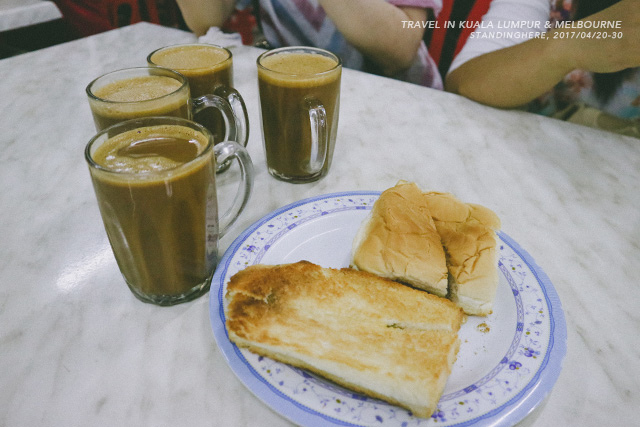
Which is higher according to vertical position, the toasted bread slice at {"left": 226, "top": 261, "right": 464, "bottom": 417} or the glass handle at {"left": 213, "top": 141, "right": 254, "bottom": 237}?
the glass handle at {"left": 213, "top": 141, "right": 254, "bottom": 237}

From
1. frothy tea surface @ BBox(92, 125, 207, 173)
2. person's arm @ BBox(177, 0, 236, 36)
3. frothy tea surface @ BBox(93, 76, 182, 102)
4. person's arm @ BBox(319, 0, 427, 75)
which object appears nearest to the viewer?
frothy tea surface @ BBox(92, 125, 207, 173)

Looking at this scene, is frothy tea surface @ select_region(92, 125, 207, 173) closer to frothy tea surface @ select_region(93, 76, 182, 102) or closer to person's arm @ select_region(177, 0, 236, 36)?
frothy tea surface @ select_region(93, 76, 182, 102)

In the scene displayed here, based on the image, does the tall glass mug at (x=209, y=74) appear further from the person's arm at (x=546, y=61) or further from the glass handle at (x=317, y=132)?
the person's arm at (x=546, y=61)

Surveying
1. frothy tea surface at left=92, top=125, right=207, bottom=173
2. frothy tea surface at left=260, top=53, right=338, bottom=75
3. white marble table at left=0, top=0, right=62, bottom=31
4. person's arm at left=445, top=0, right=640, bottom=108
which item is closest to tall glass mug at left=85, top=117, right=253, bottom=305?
frothy tea surface at left=92, top=125, right=207, bottom=173

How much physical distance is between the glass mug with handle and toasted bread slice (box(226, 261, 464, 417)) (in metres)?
0.41

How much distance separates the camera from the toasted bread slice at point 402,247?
851 mm

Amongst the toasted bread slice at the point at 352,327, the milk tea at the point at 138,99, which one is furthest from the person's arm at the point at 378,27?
the toasted bread slice at the point at 352,327

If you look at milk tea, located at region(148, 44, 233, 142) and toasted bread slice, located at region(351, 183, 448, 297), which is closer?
toasted bread slice, located at region(351, 183, 448, 297)

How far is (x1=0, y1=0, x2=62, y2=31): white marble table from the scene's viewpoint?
9.54 feet

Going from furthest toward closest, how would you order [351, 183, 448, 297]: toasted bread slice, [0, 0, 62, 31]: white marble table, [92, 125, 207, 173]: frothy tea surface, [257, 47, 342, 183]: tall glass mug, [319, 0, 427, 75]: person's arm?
[0, 0, 62, 31]: white marble table
[319, 0, 427, 75]: person's arm
[257, 47, 342, 183]: tall glass mug
[351, 183, 448, 297]: toasted bread slice
[92, 125, 207, 173]: frothy tea surface

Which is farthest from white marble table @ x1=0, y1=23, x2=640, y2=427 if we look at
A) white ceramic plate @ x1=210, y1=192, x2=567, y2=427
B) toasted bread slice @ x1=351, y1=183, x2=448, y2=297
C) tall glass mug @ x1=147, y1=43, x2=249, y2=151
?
toasted bread slice @ x1=351, y1=183, x2=448, y2=297

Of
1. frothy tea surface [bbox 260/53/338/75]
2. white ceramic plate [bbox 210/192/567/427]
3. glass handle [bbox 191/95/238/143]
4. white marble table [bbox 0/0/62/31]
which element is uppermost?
frothy tea surface [bbox 260/53/338/75]

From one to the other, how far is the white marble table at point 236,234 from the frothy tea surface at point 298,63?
1.03ft

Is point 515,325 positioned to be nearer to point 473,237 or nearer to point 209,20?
point 473,237
